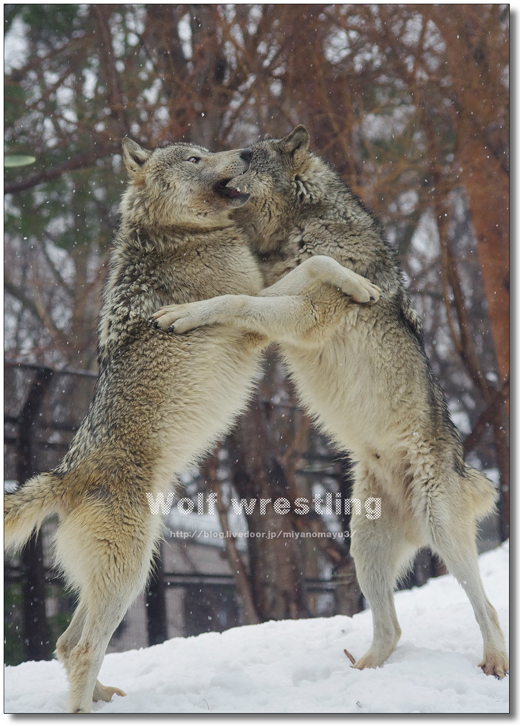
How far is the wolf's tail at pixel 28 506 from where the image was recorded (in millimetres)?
2822

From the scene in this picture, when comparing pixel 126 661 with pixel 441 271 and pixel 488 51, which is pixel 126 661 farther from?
pixel 488 51

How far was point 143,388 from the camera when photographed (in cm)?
290

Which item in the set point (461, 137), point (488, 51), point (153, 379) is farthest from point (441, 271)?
point (153, 379)

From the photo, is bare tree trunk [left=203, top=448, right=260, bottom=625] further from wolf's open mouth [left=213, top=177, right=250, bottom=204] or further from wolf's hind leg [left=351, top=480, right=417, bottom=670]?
wolf's open mouth [left=213, top=177, right=250, bottom=204]

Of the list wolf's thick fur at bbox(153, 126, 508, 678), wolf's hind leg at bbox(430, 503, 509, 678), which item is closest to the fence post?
wolf's thick fur at bbox(153, 126, 508, 678)

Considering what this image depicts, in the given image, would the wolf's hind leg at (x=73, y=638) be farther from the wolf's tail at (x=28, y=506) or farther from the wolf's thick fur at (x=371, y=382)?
the wolf's thick fur at (x=371, y=382)

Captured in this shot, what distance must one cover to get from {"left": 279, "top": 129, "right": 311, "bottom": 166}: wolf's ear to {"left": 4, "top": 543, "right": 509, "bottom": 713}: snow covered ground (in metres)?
2.88

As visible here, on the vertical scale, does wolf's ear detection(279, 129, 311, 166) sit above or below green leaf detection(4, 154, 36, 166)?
below

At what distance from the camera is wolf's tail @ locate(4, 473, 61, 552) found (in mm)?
2822

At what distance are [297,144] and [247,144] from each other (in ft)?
3.29

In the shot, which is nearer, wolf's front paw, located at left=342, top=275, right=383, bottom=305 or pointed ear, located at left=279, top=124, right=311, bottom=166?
wolf's front paw, located at left=342, top=275, right=383, bottom=305

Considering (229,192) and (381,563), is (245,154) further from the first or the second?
(381,563)

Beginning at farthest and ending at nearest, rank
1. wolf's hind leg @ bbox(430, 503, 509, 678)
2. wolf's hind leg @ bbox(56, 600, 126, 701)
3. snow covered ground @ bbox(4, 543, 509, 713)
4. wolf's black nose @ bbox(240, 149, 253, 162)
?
wolf's black nose @ bbox(240, 149, 253, 162) → wolf's hind leg @ bbox(430, 503, 509, 678) → snow covered ground @ bbox(4, 543, 509, 713) → wolf's hind leg @ bbox(56, 600, 126, 701)

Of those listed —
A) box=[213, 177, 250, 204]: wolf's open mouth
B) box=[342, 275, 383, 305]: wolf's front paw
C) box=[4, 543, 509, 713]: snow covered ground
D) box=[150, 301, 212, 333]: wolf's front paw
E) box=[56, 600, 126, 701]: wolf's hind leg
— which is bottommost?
box=[4, 543, 509, 713]: snow covered ground
